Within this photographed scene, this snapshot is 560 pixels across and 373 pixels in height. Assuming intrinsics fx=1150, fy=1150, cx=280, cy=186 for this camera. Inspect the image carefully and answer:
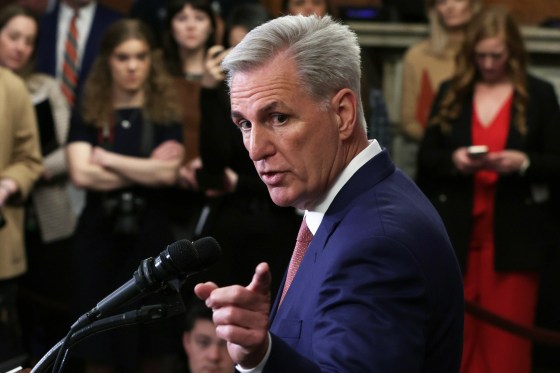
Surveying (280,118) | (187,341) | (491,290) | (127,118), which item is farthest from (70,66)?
(280,118)

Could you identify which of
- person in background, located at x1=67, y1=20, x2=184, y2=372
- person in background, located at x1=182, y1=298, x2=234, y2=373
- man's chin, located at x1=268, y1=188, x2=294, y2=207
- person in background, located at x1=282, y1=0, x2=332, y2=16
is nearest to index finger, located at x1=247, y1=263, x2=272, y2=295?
man's chin, located at x1=268, y1=188, x2=294, y2=207

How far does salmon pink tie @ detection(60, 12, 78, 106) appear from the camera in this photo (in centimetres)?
622

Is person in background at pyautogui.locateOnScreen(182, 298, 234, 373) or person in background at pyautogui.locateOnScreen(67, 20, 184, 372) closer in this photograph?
person in background at pyautogui.locateOnScreen(182, 298, 234, 373)

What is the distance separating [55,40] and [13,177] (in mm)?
1228

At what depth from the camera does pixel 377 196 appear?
230 centimetres

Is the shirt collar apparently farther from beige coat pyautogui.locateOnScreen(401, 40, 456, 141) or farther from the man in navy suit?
beige coat pyautogui.locateOnScreen(401, 40, 456, 141)

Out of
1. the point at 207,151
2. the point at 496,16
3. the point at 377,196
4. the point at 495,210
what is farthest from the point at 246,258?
the point at 377,196

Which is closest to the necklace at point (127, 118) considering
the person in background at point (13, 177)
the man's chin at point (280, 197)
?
the person in background at point (13, 177)

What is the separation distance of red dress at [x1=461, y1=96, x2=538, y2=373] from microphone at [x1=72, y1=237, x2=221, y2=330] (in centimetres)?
303

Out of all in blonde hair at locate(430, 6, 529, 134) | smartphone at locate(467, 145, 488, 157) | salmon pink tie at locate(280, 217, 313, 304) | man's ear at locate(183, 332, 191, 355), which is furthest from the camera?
blonde hair at locate(430, 6, 529, 134)

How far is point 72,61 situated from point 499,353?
9.19ft

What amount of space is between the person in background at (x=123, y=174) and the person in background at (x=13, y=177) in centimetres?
21

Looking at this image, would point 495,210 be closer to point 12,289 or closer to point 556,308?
point 556,308

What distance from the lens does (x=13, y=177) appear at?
5.39m
